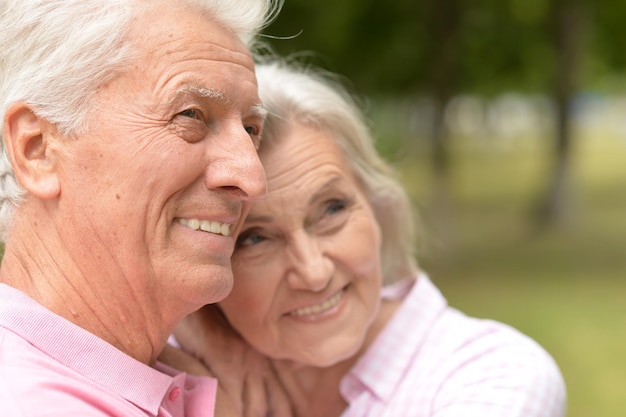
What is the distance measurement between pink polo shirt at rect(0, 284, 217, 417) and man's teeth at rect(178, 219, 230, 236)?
331 millimetres

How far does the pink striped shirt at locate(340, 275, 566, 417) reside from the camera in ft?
7.55

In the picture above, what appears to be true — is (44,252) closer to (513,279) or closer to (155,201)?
(155,201)

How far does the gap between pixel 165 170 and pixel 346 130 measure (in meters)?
1.01

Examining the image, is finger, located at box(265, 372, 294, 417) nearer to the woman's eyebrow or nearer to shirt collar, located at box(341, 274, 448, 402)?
shirt collar, located at box(341, 274, 448, 402)

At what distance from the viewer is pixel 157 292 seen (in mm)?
1920

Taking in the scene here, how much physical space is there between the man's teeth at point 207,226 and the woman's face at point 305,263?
16.4 inches

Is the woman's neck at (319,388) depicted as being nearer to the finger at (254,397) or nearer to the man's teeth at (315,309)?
the finger at (254,397)

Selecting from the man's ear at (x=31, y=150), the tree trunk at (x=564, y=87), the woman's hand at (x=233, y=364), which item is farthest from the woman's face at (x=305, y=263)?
the tree trunk at (x=564, y=87)

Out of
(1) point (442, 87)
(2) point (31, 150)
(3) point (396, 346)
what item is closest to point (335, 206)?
(3) point (396, 346)

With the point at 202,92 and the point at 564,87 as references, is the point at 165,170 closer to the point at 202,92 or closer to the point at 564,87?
the point at 202,92

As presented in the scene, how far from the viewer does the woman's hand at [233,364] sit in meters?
2.55

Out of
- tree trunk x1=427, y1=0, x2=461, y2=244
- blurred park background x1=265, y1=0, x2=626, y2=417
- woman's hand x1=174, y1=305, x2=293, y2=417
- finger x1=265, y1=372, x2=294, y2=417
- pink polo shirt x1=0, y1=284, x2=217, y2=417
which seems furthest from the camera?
tree trunk x1=427, y1=0, x2=461, y2=244

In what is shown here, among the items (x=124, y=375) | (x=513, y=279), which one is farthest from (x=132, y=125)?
(x=513, y=279)

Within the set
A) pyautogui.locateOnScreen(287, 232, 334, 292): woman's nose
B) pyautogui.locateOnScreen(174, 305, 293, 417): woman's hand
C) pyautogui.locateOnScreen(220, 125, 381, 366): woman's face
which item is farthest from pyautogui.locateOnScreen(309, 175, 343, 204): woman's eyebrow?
pyautogui.locateOnScreen(174, 305, 293, 417): woman's hand
